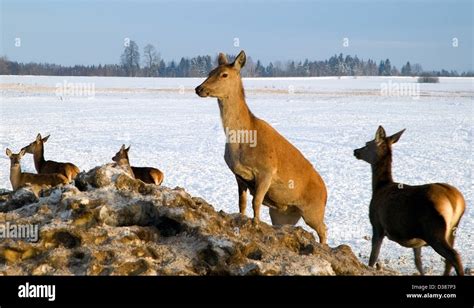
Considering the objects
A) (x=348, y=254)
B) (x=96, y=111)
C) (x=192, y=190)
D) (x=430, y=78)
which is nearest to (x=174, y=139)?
(x=192, y=190)

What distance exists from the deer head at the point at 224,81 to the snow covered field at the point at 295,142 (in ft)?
11.0

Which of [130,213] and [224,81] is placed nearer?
[130,213]

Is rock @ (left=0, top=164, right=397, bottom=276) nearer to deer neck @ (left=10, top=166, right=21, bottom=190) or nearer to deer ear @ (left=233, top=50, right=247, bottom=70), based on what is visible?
deer ear @ (left=233, top=50, right=247, bottom=70)

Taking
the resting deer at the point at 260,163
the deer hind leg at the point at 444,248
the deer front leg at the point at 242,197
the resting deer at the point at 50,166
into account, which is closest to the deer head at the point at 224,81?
the resting deer at the point at 260,163

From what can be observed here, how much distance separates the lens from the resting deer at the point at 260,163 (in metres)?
7.80

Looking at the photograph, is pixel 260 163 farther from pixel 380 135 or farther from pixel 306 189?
pixel 380 135

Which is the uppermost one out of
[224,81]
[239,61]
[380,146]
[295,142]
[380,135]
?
[239,61]

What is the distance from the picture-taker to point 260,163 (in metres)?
7.80

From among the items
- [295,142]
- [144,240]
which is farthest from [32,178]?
[295,142]

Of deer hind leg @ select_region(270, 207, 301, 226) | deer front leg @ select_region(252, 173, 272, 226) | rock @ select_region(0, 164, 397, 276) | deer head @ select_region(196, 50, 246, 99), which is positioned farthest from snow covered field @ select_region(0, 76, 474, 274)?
rock @ select_region(0, 164, 397, 276)

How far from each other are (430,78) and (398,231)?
11601cm

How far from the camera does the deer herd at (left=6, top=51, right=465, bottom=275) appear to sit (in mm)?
6961

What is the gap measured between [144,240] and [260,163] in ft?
9.19
